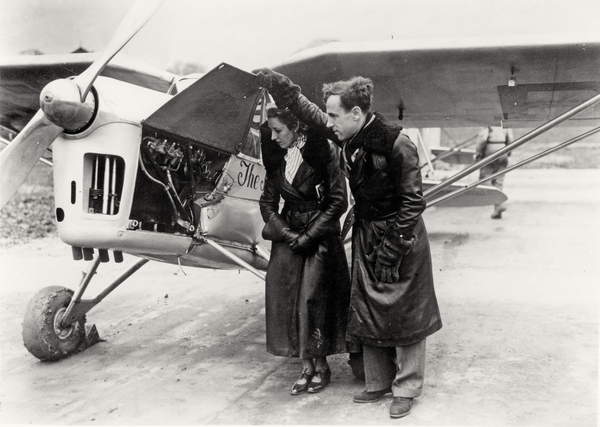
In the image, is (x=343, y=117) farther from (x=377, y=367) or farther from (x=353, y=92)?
(x=377, y=367)

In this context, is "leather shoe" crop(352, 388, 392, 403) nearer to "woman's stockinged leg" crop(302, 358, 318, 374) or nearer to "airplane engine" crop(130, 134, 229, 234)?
"woman's stockinged leg" crop(302, 358, 318, 374)

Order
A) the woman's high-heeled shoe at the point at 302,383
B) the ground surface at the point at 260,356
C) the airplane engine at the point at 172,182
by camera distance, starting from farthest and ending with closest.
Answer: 1. the airplane engine at the point at 172,182
2. the woman's high-heeled shoe at the point at 302,383
3. the ground surface at the point at 260,356

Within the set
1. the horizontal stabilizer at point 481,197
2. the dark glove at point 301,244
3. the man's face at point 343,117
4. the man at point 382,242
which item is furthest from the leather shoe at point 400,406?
the horizontal stabilizer at point 481,197

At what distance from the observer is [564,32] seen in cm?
438

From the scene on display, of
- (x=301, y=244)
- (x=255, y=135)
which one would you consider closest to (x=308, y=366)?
(x=301, y=244)

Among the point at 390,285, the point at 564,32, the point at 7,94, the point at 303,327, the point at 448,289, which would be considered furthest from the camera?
the point at 448,289

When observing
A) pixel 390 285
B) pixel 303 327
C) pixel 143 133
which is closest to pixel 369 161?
pixel 390 285

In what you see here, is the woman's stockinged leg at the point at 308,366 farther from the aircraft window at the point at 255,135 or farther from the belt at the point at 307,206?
the aircraft window at the point at 255,135

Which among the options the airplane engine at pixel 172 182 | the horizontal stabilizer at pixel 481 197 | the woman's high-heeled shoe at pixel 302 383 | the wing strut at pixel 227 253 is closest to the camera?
the woman's high-heeled shoe at pixel 302 383

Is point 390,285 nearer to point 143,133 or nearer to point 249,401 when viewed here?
point 249,401

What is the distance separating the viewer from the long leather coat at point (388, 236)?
3.23 metres

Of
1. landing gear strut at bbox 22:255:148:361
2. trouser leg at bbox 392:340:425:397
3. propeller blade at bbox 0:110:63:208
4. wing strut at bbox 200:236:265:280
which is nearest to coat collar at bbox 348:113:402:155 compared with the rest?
trouser leg at bbox 392:340:425:397

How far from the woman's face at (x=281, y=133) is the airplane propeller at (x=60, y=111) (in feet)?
3.06

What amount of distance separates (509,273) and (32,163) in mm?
5347
